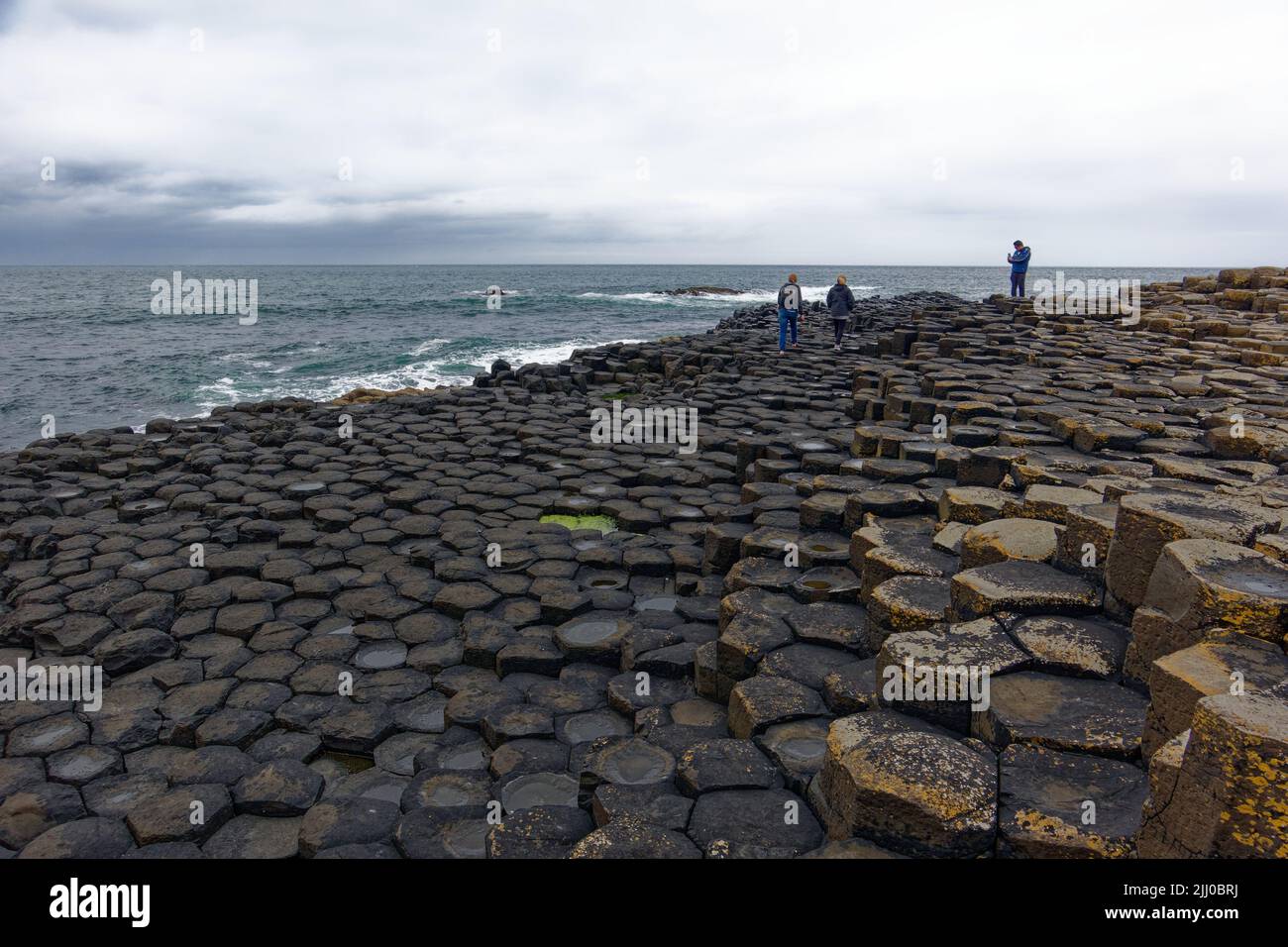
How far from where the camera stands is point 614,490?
26.1 ft

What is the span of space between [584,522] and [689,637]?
9.01 feet

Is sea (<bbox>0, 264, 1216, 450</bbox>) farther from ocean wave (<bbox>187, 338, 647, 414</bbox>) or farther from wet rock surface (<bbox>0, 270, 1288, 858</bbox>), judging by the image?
wet rock surface (<bbox>0, 270, 1288, 858</bbox>)

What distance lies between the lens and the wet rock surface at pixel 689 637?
2.67m

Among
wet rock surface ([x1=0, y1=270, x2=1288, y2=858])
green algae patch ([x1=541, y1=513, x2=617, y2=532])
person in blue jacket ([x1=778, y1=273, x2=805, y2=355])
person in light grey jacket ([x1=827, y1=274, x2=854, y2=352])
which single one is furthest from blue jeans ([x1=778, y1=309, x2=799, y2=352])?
green algae patch ([x1=541, y1=513, x2=617, y2=532])

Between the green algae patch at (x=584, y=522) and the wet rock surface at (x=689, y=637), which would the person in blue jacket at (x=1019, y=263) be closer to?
the wet rock surface at (x=689, y=637)

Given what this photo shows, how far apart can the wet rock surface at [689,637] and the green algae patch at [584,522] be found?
1.7 inches

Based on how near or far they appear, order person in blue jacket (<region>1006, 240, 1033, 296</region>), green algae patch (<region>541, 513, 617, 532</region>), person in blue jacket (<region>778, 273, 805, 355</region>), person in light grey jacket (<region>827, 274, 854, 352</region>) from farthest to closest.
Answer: person in blue jacket (<region>1006, 240, 1033, 296</region>) → person in light grey jacket (<region>827, 274, 854, 352</region>) → person in blue jacket (<region>778, 273, 805, 355</region>) → green algae patch (<region>541, 513, 617, 532</region>)

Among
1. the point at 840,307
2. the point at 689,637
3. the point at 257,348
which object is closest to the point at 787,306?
the point at 840,307

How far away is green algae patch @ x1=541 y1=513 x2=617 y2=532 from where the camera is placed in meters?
7.37

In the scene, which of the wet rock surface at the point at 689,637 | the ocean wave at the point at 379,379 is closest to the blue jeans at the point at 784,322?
the wet rock surface at the point at 689,637

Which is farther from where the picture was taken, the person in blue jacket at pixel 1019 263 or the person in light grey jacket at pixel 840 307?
the person in blue jacket at pixel 1019 263

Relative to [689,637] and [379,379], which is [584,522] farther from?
[379,379]

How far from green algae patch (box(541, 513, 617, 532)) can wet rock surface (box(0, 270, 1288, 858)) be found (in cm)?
4
